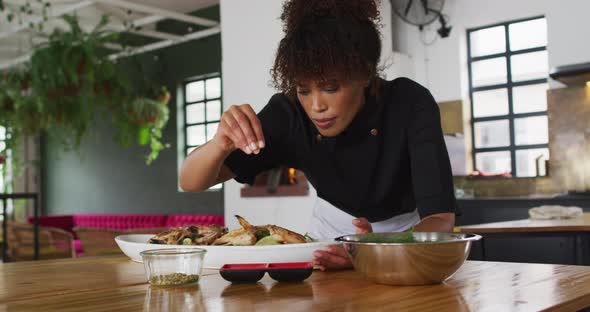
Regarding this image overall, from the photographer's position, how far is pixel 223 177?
1750 millimetres

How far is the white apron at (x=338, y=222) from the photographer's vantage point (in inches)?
64.1

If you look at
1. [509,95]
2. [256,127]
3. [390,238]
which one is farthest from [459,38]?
[390,238]

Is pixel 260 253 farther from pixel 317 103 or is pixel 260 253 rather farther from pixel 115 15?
pixel 115 15

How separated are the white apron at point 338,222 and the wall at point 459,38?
4440 millimetres

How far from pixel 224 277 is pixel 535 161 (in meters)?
5.32

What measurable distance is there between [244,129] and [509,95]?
5.38 metres

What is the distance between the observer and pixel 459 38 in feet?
20.3

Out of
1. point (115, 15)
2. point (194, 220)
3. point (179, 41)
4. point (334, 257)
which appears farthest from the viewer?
point (179, 41)

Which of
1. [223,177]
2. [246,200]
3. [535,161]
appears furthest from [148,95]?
[223,177]

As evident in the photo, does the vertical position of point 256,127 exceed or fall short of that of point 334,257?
it exceeds it

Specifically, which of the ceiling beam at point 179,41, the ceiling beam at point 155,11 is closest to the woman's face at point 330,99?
the ceiling beam at point 155,11

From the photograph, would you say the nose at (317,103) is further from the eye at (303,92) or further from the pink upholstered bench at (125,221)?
the pink upholstered bench at (125,221)

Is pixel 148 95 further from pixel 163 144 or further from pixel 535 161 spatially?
pixel 535 161

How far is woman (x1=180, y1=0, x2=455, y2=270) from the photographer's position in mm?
1336
